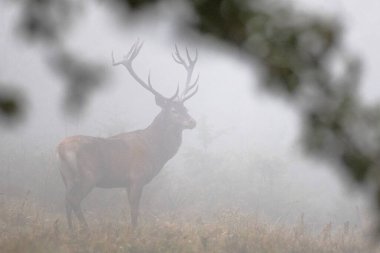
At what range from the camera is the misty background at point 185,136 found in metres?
1.95

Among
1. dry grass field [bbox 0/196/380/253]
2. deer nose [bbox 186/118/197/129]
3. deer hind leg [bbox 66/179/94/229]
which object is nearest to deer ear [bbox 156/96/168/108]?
deer nose [bbox 186/118/197/129]

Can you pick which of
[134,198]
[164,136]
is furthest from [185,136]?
[134,198]

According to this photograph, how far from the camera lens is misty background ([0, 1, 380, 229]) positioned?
76.7 inches

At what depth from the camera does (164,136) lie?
893 cm

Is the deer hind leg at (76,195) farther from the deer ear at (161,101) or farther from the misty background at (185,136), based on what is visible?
the deer ear at (161,101)

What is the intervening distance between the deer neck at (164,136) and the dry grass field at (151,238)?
5.49ft

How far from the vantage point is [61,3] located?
7.79 feet

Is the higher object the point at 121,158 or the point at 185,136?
the point at 121,158

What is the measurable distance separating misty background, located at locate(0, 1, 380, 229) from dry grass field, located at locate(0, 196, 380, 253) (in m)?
1.32

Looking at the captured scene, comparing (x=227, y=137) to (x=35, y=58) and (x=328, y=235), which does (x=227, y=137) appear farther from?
(x=328, y=235)

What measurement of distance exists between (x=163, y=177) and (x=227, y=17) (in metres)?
9.79

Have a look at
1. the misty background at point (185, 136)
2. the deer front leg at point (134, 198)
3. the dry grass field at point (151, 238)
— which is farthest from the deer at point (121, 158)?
the misty background at point (185, 136)

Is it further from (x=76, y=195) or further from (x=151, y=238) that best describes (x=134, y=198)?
(x=151, y=238)

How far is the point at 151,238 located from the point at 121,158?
2176mm
